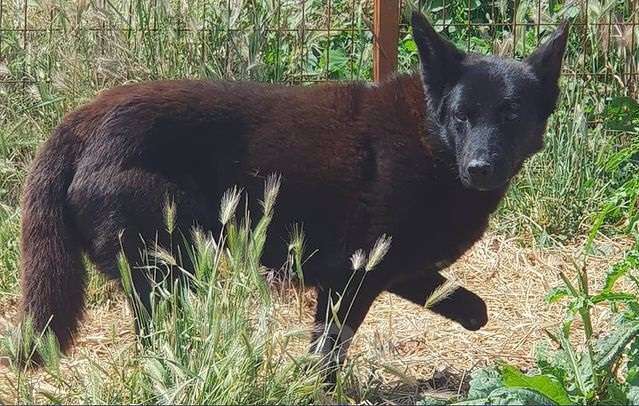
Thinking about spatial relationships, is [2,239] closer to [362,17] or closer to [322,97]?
[322,97]

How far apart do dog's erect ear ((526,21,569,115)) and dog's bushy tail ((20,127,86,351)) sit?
6.41 ft

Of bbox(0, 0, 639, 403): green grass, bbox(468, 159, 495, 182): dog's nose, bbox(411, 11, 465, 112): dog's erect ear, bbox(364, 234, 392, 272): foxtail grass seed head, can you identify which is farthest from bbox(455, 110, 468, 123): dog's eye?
bbox(0, 0, 639, 403): green grass

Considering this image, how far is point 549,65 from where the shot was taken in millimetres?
5137

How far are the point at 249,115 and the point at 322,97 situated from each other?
14.0 inches

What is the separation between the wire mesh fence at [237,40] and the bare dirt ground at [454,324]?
4.10ft

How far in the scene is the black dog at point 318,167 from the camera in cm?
460

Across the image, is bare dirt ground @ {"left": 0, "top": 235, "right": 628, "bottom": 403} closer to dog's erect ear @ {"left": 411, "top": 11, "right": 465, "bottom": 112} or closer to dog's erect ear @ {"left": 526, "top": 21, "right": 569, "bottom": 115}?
dog's erect ear @ {"left": 526, "top": 21, "right": 569, "bottom": 115}

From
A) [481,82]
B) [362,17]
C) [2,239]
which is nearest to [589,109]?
[362,17]

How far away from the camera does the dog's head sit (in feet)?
15.9

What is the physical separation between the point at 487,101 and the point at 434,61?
0.31m

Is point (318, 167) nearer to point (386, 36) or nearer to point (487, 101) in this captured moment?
point (487, 101)

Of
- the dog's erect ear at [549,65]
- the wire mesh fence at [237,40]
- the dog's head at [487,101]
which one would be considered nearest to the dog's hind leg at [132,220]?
the dog's head at [487,101]

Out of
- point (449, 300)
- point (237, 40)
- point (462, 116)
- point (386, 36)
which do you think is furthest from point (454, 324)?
point (237, 40)

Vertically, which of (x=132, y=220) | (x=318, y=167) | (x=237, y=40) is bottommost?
(x=132, y=220)
